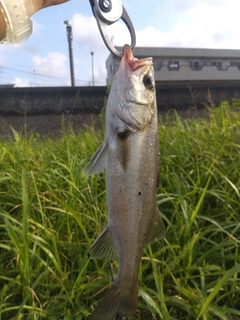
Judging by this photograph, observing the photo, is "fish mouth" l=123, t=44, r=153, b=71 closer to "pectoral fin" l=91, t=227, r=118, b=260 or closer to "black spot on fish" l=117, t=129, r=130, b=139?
"black spot on fish" l=117, t=129, r=130, b=139

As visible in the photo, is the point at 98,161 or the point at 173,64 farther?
the point at 173,64

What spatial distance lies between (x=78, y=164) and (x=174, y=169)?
86 cm

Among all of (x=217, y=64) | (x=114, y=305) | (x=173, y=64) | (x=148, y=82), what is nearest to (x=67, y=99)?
(x=148, y=82)

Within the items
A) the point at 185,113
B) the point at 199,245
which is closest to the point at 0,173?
the point at 199,245

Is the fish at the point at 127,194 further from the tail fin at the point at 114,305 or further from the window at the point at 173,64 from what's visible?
the window at the point at 173,64

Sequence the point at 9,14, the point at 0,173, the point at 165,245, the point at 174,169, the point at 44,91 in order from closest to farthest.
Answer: the point at 9,14
the point at 165,245
the point at 0,173
the point at 174,169
the point at 44,91

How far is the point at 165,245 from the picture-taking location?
7.21 feet

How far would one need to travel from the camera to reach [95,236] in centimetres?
224

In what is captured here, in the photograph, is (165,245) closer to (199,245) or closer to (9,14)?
(199,245)

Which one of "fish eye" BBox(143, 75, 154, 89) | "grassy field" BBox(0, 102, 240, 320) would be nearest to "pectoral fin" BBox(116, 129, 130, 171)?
"fish eye" BBox(143, 75, 154, 89)

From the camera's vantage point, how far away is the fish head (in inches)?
46.0

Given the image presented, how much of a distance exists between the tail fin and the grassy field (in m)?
0.60

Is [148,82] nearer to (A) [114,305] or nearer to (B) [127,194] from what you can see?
(B) [127,194]

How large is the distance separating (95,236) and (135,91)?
4.25ft
